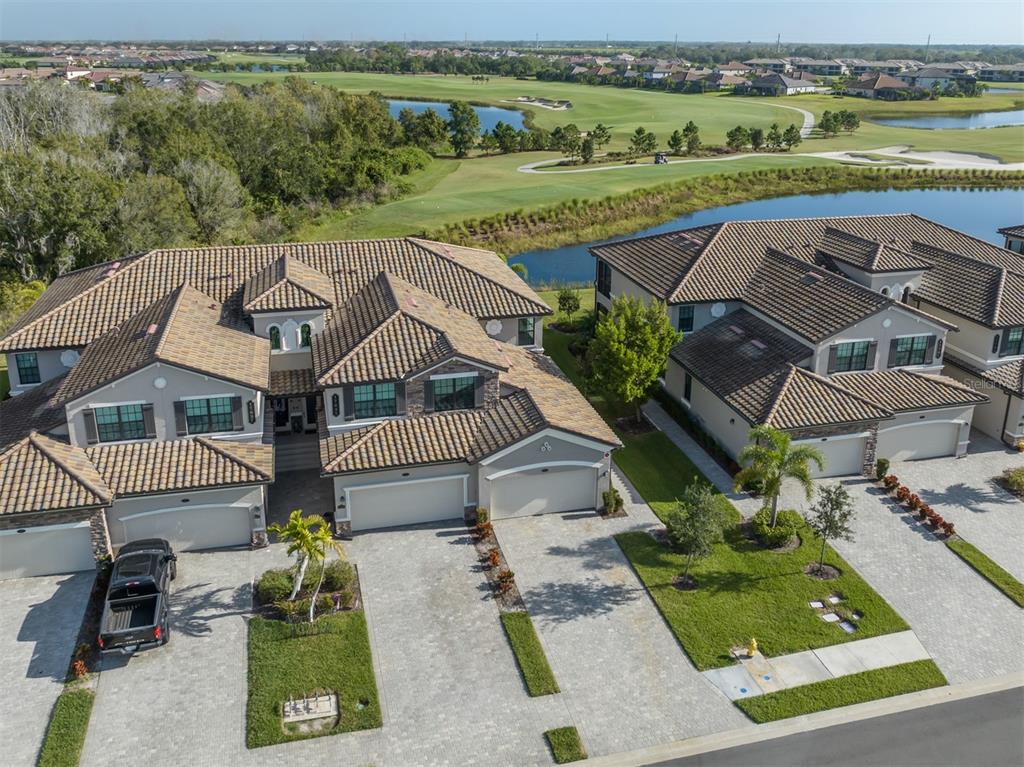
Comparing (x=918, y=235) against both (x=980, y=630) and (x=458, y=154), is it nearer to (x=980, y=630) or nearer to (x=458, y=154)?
(x=980, y=630)

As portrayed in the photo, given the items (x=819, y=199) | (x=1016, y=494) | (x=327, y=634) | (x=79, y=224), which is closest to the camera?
(x=327, y=634)

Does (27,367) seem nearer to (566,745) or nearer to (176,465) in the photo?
(176,465)

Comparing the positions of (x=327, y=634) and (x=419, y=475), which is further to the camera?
(x=419, y=475)

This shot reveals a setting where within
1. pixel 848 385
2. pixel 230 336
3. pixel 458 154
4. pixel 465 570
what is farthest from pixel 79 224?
pixel 458 154


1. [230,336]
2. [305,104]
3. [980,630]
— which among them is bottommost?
[980,630]

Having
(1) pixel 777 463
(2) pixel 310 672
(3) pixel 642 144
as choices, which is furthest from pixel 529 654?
(3) pixel 642 144

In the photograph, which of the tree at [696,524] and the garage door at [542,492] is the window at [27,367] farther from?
the tree at [696,524]

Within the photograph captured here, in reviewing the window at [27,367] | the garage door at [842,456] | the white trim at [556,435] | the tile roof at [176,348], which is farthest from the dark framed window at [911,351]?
the window at [27,367]
